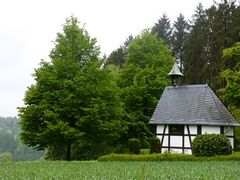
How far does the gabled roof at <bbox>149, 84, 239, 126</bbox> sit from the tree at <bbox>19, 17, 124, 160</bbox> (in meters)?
3.82

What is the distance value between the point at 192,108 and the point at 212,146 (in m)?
5.72

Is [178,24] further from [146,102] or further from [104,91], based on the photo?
[104,91]

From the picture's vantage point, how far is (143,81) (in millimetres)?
37344

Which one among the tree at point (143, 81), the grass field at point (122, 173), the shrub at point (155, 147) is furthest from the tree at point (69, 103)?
the grass field at point (122, 173)

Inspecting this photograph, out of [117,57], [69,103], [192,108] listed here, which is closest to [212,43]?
[192,108]

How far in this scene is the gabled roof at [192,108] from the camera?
29.6 meters

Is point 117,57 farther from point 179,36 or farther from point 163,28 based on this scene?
point 179,36

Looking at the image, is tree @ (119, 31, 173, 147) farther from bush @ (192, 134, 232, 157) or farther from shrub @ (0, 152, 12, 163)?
shrub @ (0, 152, 12, 163)

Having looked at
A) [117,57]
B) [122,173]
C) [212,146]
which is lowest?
[122,173]

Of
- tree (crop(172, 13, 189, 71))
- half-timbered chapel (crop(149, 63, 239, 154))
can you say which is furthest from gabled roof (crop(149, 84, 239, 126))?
tree (crop(172, 13, 189, 71))

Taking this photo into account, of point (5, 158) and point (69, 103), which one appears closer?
point (69, 103)

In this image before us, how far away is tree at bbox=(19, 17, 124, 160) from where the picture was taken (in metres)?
28.6

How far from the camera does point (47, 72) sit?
30.0m

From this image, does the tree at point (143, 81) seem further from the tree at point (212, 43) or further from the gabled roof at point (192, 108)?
the gabled roof at point (192, 108)
